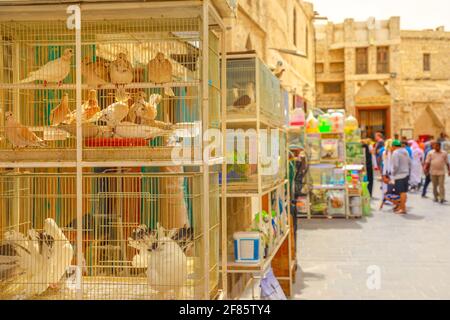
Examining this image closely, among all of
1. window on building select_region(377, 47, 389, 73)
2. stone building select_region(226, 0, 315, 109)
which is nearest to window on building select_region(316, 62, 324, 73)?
window on building select_region(377, 47, 389, 73)

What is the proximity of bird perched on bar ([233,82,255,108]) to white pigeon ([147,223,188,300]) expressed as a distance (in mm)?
1920

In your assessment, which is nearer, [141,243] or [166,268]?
[166,268]

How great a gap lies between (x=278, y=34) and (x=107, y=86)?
480 inches

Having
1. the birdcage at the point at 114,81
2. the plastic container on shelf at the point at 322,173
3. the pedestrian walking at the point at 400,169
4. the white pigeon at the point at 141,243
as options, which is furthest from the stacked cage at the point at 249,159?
the pedestrian walking at the point at 400,169

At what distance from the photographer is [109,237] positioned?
3941 millimetres

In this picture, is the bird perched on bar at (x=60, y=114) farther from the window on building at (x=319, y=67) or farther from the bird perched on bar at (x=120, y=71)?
the window on building at (x=319, y=67)

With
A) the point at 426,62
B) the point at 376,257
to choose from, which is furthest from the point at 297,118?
the point at 426,62

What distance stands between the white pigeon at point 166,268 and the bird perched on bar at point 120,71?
96 cm

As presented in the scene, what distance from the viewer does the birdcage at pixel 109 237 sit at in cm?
362

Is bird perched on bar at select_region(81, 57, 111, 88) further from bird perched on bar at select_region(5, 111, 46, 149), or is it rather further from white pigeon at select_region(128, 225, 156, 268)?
white pigeon at select_region(128, 225, 156, 268)

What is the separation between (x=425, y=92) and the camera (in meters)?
31.9

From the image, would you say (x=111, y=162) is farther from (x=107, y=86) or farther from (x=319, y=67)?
(x=319, y=67)
